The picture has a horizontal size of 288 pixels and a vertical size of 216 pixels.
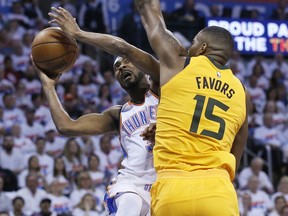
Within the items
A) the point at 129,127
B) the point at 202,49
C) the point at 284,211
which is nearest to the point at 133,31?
the point at 284,211

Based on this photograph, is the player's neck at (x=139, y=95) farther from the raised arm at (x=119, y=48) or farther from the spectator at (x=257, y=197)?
the spectator at (x=257, y=197)

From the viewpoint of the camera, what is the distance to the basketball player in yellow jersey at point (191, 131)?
4785mm

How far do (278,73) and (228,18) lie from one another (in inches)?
65.5

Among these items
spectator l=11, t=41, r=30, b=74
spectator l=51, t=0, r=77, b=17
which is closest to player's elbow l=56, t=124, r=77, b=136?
spectator l=11, t=41, r=30, b=74

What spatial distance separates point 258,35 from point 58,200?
6.71m

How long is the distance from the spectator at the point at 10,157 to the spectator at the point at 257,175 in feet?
12.5

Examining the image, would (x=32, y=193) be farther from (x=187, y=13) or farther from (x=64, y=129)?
(x=187, y=13)

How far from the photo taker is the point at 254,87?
52.0ft

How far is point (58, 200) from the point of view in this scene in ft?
37.3

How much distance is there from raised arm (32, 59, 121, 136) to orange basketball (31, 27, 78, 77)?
0.08 metres

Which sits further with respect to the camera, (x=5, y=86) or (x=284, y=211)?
(x=5, y=86)

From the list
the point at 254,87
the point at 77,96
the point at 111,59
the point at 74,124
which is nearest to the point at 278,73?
the point at 254,87

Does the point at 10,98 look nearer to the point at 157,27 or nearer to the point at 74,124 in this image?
the point at 74,124

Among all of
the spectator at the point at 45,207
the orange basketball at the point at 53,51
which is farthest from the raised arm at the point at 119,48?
the spectator at the point at 45,207
